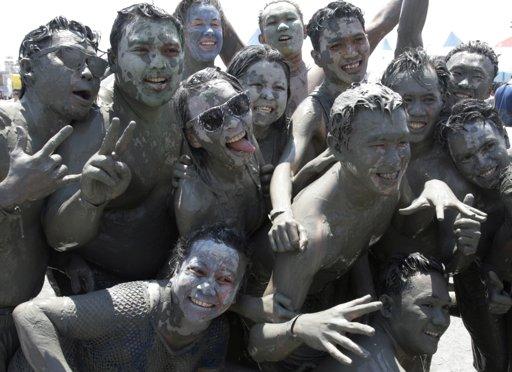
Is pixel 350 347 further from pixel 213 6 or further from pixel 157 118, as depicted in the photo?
pixel 213 6

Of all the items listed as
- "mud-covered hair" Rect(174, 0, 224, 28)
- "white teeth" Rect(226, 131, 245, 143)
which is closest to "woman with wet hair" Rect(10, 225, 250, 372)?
"white teeth" Rect(226, 131, 245, 143)

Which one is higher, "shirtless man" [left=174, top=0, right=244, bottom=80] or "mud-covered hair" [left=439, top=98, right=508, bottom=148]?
"shirtless man" [left=174, top=0, right=244, bottom=80]

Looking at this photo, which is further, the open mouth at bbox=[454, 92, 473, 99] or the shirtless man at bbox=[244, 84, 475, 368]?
the open mouth at bbox=[454, 92, 473, 99]

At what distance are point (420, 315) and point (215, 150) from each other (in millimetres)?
1039

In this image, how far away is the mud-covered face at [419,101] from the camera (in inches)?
123

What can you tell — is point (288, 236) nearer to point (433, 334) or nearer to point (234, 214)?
point (234, 214)

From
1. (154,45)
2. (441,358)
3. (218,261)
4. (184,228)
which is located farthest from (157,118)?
(441,358)

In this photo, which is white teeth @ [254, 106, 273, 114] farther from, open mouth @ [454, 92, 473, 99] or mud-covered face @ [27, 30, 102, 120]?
open mouth @ [454, 92, 473, 99]

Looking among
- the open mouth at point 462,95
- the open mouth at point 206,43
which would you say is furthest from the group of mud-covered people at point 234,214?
the open mouth at point 206,43

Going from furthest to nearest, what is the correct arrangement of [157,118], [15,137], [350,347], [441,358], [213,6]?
1. [441,358]
2. [213,6]
3. [157,118]
4. [15,137]
5. [350,347]

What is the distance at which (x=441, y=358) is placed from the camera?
15.5 feet

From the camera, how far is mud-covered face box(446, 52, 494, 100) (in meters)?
3.78

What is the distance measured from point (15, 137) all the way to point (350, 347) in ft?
4.92

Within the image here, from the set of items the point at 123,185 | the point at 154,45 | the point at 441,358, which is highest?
the point at 154,45
